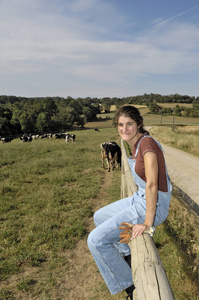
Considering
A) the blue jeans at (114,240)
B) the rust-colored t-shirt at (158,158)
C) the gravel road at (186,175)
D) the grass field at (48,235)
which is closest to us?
the rust-colored t-shirt at (158,158)

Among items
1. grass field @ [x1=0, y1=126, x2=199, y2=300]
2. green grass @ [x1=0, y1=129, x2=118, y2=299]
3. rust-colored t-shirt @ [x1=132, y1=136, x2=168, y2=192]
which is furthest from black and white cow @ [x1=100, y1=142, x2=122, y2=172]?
rust-colored t-shirt @ [x1=132, y1=136, x2=168, y2=192]

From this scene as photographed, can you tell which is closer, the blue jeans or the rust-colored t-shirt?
the rust-colored t-shirt

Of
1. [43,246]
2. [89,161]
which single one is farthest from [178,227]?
[89,161]

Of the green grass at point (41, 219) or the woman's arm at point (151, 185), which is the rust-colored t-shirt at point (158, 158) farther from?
the green grass at point (41, 219)

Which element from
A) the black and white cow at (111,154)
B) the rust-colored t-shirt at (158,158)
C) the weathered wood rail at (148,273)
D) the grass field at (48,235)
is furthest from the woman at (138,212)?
the black and white cow at (111,154)

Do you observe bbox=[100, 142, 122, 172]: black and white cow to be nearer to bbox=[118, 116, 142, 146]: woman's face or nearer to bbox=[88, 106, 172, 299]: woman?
bbox=[118, 116, 142, 146]: woman's face

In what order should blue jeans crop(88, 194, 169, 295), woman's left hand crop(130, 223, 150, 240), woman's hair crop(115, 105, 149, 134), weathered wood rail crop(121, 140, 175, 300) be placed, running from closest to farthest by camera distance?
weathered wood rail crop(121, 140, 175, 300) < woman's left hand crop(130, 223, 150, 240) < blue jeans crop(88, 194, 169, 295) < woman's hair crop(115, 105, 149, 134)

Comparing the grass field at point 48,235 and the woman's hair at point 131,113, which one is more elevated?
the woman's hair at point 131,113

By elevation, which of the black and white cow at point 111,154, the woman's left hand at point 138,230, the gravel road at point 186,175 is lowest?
the gravel road at point 186,175

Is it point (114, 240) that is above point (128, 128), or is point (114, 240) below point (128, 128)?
below

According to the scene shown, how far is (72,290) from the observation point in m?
3.32

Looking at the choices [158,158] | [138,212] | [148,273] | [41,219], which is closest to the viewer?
[148,273]

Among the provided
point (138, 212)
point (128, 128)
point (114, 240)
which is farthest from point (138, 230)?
point (128, 128)

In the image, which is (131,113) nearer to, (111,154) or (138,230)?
(138,230)
